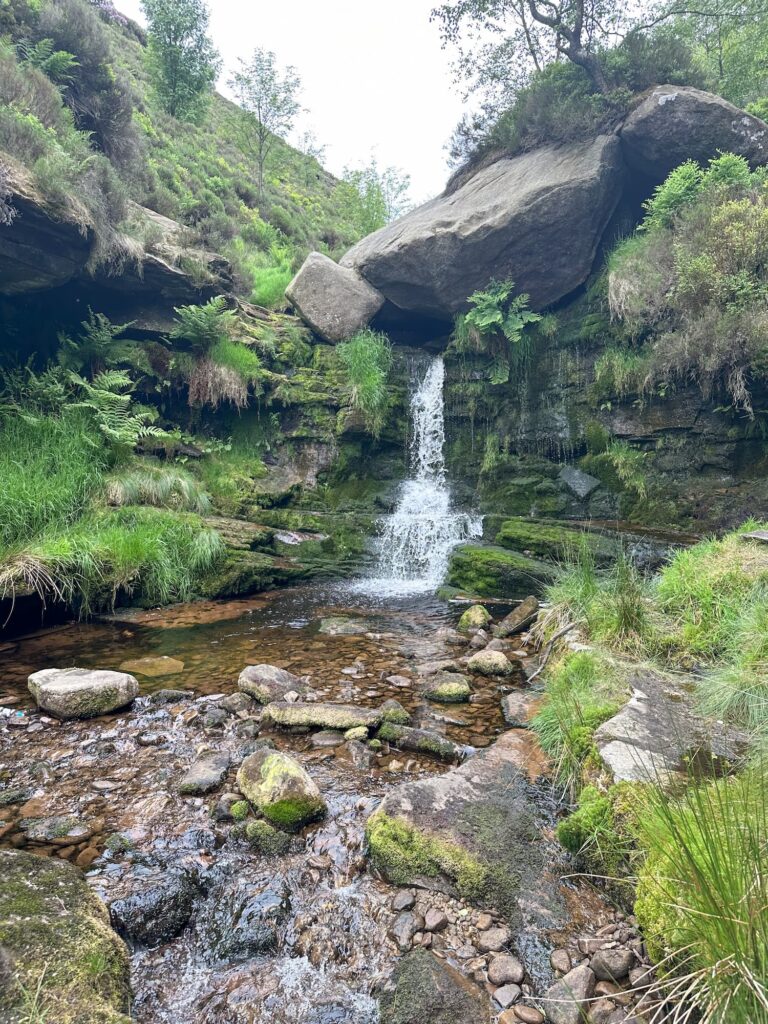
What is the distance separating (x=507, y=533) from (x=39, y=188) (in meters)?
7.52

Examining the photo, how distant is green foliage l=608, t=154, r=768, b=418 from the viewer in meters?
6.65

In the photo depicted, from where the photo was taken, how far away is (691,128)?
26.3 feet

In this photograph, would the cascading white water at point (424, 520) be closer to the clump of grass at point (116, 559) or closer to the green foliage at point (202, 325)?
the clump of grass at point (116, 559)

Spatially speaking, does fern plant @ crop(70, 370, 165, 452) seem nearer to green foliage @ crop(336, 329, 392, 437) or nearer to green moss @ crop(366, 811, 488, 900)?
green foliage @ crop(336, 329, 392, 437)

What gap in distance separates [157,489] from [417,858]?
6362mm

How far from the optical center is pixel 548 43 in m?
10.3

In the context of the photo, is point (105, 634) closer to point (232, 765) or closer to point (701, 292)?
point (232, 765)

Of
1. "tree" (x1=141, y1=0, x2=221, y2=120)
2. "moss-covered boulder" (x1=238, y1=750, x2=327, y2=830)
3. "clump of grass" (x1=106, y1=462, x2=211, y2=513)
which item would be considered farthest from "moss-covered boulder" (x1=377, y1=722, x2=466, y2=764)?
"tree" (x1=141, y1=0, x2=221, y2=120)

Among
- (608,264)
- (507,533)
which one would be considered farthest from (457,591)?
(608,264)

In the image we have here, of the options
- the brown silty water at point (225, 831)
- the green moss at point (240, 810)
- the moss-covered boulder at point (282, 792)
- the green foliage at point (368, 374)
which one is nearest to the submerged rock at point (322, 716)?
the brown silty water at point (225, 831)

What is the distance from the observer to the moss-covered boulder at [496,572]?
643 centimetres

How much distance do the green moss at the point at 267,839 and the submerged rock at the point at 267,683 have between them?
1.43m

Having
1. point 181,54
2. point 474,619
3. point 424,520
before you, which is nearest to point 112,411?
point 424,520

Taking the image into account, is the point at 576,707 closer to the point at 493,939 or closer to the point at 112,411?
the point at 493,939
